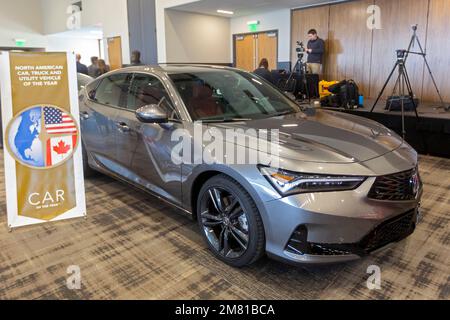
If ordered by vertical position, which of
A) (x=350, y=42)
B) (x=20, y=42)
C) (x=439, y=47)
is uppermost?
(x=20, y=42)

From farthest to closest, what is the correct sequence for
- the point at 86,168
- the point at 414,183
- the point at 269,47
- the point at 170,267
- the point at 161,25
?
the point at 269,47 < the point at 161,25 < the point at 86,168 < the point at 170,267 < the point at 414,183

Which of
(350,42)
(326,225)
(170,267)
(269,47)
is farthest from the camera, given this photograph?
(269,47)

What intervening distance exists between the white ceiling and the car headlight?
7.26 metres

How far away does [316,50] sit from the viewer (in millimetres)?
8047

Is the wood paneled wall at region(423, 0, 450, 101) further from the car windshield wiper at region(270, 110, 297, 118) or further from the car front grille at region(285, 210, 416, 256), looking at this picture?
the car front grille at region(285, 210, 416, 256)

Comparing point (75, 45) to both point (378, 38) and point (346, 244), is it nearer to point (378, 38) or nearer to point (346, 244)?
point (378, 38)

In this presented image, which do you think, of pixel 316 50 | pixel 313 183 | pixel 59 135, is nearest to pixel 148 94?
pixel 59 135

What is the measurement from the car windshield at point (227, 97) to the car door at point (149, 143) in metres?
0.15

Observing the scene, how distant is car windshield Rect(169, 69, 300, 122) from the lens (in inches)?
96.9

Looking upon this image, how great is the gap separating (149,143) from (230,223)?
0.89 metres

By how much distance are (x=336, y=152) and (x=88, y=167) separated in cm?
269

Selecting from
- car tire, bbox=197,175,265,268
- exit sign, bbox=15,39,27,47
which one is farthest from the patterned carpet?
exit sign, bbox=15,39,27,47

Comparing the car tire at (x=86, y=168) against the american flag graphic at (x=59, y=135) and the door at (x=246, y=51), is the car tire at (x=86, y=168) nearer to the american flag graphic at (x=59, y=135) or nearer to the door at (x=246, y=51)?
the american flag graphic at (x=59, y=135)
